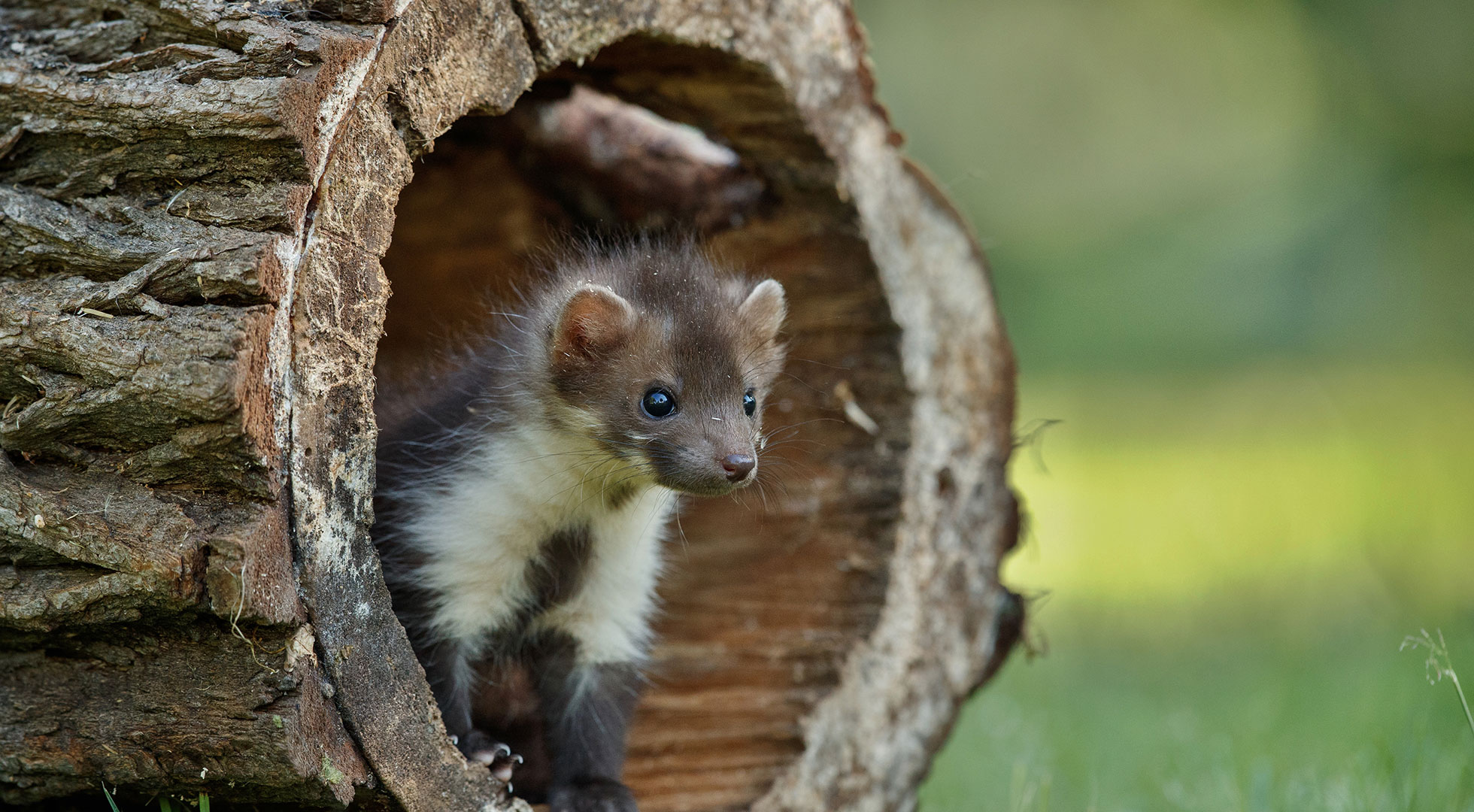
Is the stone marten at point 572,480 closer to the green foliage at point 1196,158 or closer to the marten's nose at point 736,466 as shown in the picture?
the marten's nose at point 736,466

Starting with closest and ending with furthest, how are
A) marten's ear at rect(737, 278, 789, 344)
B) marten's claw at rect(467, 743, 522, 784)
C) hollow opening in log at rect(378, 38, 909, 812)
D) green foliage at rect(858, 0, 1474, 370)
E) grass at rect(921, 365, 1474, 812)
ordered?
marten's claw at rect(467, 743, 522, 784) < marten's ear at rect(737, 278, 789, 344) < hollow opening in log at rect(378, 38, 909, 812) < grass at rect(921, 365, 1474, 812) < green foliage at rect(858, 0, 1474, 370)

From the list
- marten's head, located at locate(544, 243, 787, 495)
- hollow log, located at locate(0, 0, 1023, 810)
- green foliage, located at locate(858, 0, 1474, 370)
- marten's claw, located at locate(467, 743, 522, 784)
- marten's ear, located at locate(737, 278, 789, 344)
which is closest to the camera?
hollow log, located at locate(0, 0, 1023, 810)

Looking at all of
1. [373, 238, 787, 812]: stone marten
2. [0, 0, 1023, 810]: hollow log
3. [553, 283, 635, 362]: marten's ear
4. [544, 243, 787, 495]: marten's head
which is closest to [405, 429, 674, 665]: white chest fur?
[373, 238, 787, 812]: stone marten

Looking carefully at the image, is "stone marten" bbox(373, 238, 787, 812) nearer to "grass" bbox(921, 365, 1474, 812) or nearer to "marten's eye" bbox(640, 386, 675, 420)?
"marten's eye" bbox(640, 386, 675, 420)

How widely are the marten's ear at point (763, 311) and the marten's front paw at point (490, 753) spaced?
4.23ft

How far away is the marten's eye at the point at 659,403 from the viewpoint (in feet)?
11.0

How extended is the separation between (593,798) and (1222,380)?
33.2ft

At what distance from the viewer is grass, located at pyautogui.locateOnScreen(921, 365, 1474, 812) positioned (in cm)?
438

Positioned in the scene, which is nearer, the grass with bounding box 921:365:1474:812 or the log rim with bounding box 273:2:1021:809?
the log rim with bounding box 273:2:1021:809

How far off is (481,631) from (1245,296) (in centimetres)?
1104

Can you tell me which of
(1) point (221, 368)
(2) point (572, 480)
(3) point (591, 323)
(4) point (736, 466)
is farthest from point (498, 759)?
(1) point (221, 368)

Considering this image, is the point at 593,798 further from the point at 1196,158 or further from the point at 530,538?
the point at 1196,158

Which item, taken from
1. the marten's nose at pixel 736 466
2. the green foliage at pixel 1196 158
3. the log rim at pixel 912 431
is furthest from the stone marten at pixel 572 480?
the green foliage at pixel 1196 158

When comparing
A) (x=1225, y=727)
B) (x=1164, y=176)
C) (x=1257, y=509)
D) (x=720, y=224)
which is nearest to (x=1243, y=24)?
(x=1164, y=176)
